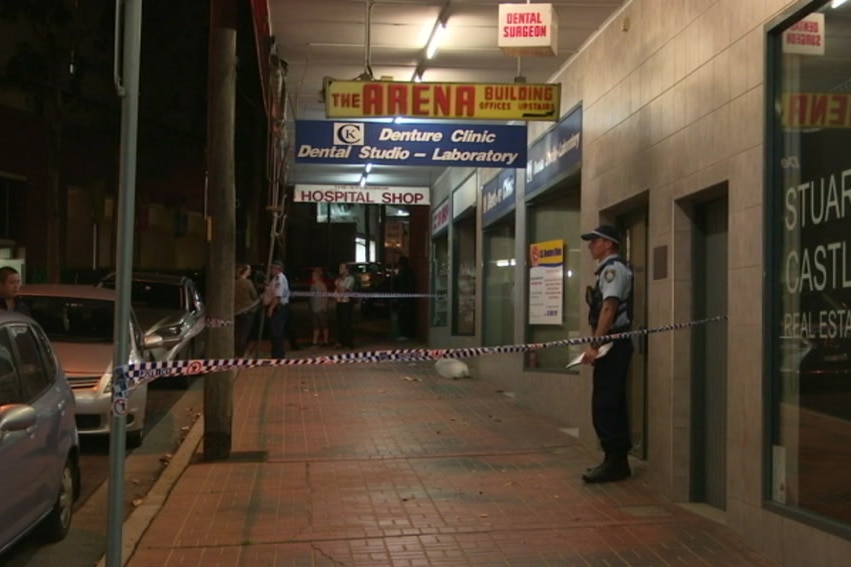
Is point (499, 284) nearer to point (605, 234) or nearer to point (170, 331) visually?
point (170, 331)

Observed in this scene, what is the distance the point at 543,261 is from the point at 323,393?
3.59m

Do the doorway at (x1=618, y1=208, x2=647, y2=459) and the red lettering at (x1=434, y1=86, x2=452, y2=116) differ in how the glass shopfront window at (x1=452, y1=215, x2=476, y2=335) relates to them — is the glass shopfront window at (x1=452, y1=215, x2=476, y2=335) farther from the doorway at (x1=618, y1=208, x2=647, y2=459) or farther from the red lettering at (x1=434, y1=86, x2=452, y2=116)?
the doorway at (x1=618, y1=208, x2=647, y2=459)

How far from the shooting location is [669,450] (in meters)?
7.18

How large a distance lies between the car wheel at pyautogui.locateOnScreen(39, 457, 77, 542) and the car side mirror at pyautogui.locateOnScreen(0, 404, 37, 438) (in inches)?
41.7

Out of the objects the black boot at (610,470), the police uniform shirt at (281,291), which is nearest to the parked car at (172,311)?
the police uniform shirt at (281,291)

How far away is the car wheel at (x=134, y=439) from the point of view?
958cm

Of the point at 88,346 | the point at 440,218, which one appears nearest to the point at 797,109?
the point at 88,346

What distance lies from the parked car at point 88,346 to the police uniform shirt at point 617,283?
3983 mm

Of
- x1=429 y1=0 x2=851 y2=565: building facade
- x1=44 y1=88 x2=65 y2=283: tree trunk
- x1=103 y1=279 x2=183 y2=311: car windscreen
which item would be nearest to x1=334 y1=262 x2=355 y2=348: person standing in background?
x1=103 y1=279 x2=183 y2=311: car windscreen

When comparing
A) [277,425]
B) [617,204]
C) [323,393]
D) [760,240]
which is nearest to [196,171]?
[323,393]

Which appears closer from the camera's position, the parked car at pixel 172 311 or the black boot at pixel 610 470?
the black boot at pixel 610 470

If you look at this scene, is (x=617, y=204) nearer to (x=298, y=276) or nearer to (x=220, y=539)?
(x=220, y=539)

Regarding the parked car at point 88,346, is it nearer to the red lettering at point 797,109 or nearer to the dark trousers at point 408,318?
the red lettering at point 797,109

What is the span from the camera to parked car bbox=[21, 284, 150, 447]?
8922 millimetres
